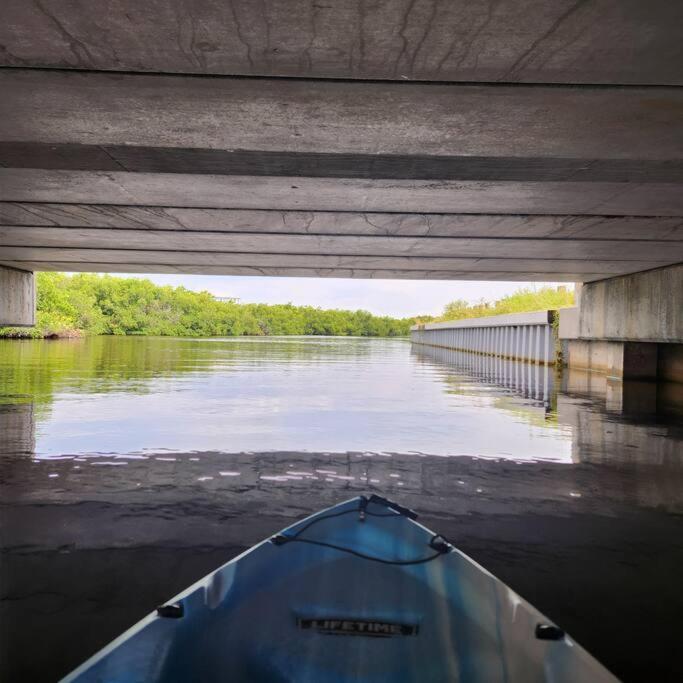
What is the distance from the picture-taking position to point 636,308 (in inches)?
547

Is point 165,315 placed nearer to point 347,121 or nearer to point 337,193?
point 337,193

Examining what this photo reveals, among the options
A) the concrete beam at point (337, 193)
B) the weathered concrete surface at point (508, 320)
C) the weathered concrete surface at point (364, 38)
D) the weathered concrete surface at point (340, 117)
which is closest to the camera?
the weathered concrete surface at point (364, 38)

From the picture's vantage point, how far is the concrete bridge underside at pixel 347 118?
3428mm

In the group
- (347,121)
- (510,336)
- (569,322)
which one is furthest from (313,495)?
(510,336)

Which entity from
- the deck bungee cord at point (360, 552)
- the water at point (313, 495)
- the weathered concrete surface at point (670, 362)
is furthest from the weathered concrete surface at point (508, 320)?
the deck bungee cord at point (360, 552)

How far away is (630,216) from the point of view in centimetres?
816

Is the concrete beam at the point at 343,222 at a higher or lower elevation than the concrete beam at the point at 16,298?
higher

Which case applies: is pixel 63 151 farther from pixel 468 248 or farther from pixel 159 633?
pixel 468 248

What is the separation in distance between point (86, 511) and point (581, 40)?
179 inches

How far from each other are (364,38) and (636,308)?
12.3 m

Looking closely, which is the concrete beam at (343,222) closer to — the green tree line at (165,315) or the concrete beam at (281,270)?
the concrete beam at (281,270)

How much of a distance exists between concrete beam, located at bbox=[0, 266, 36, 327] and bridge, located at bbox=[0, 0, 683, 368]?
17.1 feet

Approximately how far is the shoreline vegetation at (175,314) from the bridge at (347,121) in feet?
86.1

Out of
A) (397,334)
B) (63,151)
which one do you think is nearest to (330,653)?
(63,151)
